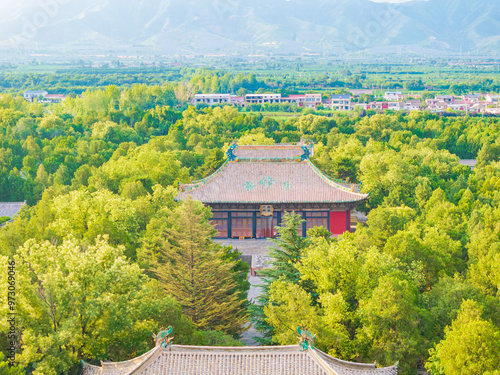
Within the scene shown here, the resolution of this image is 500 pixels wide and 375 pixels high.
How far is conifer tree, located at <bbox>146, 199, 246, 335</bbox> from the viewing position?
21.2 m

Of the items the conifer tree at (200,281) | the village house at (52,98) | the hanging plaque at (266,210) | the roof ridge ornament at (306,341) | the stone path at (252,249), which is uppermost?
the roof ridge ornament at (306,341)

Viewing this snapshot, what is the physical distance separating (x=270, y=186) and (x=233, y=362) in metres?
20.8

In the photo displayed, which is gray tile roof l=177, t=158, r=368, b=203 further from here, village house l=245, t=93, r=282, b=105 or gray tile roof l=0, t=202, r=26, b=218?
village house l=245, t=93, r=282, b=105

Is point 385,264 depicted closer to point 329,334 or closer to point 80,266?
point 329,334

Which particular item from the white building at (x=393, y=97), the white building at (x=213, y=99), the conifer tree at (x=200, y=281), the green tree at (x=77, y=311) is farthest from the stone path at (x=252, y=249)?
the white building at (x=393, y=97)

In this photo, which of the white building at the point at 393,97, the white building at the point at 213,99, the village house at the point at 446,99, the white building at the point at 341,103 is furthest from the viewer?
the white building at the point at 393,97

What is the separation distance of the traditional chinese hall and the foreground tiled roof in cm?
1946

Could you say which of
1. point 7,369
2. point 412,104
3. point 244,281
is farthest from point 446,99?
point 7,369

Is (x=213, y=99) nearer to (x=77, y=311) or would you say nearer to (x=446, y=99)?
(x=446, y=99)

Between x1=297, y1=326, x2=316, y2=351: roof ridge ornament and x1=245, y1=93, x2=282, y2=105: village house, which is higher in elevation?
x1=297, y1=326, x2=316, y2=351: roof ridge ornament

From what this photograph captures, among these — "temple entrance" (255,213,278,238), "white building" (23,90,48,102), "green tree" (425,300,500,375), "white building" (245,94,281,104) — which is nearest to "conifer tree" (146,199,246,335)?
"green tree" (425,300,500,375)

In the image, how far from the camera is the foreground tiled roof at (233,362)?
14.3 m

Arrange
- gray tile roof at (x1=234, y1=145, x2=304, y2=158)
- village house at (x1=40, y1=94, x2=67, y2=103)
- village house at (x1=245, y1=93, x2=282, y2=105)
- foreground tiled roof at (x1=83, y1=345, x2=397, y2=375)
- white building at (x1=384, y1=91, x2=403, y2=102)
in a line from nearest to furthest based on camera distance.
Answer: foreground tiled roof at (x1=83, y1=345, x2=397, y2=375)
gray tile roof at (x1=234, y1=145, x2=304, y2=158)
village house at (x1=40, y1=94, x2=67, y2=103)
village house at (x1=245, y1=93, x2=282, y2=105)
white building at (x1=384, y1=91, x2=403, y2=102)

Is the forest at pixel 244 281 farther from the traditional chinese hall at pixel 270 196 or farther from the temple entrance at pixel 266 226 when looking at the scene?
the temple entrance at pixel 266 226
